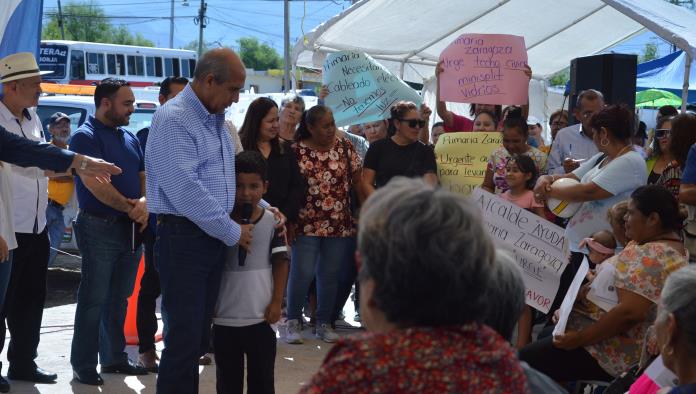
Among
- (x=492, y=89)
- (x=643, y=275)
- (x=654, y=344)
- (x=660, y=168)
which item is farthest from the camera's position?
(x=492, y=89)

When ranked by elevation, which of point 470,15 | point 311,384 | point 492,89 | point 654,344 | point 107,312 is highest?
point 470,15

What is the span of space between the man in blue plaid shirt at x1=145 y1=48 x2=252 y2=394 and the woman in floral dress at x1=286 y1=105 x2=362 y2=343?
9.02 feet

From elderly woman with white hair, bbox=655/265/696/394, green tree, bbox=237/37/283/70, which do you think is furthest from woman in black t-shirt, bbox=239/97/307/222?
green tree, bbox=237/37/283/70

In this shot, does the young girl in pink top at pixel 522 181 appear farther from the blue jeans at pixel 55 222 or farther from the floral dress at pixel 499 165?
the blue jeans at pixel 55 222

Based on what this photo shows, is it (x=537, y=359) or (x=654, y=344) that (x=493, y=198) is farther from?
(x=654, y=344)

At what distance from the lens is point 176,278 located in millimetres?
4750

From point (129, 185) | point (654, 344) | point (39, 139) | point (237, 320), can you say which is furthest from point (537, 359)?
point (39, 139)

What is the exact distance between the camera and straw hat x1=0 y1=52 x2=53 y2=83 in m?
5.86

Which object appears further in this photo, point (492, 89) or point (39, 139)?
point (492, 89)

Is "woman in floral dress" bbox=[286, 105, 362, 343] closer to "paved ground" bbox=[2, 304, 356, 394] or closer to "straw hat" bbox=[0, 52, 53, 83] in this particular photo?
"paved ground" bbox=[2, 304, 356, 394]

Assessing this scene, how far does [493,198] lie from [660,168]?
122cm

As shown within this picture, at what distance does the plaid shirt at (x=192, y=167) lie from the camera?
15.2 feet

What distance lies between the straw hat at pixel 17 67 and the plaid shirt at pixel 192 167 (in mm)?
1514

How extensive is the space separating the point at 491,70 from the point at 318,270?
85.4 inches
